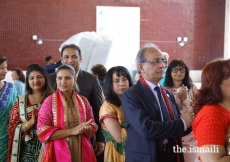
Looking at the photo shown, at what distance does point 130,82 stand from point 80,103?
472 millimetres

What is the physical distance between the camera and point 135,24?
11172 millimetres

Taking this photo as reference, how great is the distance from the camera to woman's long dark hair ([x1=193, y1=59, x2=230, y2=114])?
1854 millimetres

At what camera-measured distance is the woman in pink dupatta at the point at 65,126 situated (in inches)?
111

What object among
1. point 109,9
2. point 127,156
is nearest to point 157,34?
point 109,9

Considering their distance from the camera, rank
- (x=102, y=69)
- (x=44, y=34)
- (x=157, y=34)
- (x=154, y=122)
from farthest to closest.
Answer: (x=157, y=34) < (x=44, y=34) < (x=102, y=69) < (x=154, y=122)

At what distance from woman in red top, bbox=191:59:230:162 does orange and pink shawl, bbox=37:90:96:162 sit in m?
1.24

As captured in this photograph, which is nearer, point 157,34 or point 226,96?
point 226,96

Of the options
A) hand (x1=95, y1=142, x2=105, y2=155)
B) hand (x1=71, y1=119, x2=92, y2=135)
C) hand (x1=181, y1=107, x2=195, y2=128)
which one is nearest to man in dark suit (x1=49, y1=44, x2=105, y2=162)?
hand (x1=95, y1=142, x2=105, y2=155)

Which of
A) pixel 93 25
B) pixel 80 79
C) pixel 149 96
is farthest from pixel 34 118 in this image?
pixel 93 25

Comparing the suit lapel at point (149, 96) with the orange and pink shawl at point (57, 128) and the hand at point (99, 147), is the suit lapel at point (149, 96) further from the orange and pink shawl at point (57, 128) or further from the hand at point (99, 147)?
the hand at point (99, 147)

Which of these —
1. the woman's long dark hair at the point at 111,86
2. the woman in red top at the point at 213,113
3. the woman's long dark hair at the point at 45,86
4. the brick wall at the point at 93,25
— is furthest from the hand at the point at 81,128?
the brick wall at the point at 93,25

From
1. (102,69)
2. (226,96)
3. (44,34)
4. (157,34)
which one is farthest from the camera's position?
(157,34)

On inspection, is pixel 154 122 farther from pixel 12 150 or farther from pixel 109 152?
pixel 12 150

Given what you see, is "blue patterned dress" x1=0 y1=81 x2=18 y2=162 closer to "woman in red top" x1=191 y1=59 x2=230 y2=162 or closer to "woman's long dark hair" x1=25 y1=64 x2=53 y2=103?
"woman's long dark hair" x1=25 y1=64 x2=53 y2=103
